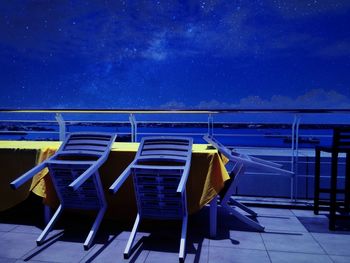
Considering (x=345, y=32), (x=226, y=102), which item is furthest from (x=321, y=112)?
(x=345, y=32)

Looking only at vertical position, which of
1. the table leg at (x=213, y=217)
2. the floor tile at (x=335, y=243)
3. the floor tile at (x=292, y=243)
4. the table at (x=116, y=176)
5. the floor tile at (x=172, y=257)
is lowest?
the floor tile at (x=172, y=257)

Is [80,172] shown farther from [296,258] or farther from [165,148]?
[296,258]

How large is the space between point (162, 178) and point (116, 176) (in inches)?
21.1

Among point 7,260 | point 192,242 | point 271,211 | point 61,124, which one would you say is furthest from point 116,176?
point 271,211

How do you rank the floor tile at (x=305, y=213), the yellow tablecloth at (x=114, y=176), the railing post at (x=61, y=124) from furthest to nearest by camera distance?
the railing post at (x=61, y=124) < the floor tile at (x=305, y=213) < the yellow tablecloth at (x=114, y=176)

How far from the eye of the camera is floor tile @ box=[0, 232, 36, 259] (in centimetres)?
208

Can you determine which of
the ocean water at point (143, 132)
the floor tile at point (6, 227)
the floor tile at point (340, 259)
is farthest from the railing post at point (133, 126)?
the floor tile at point (340, 259)

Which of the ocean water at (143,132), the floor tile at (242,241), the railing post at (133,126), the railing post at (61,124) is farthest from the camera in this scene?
the railing post at (133,126)

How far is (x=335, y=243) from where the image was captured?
2.26 m

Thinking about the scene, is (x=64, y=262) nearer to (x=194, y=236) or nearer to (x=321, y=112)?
(x=194, y=236)

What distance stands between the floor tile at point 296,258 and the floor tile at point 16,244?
5.55 ft

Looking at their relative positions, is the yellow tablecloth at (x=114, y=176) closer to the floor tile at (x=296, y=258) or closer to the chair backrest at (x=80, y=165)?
the chair backrest at (x=80, y=165)

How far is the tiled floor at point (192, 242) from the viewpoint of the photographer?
2029 millimetres

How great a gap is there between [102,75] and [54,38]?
4.67m
